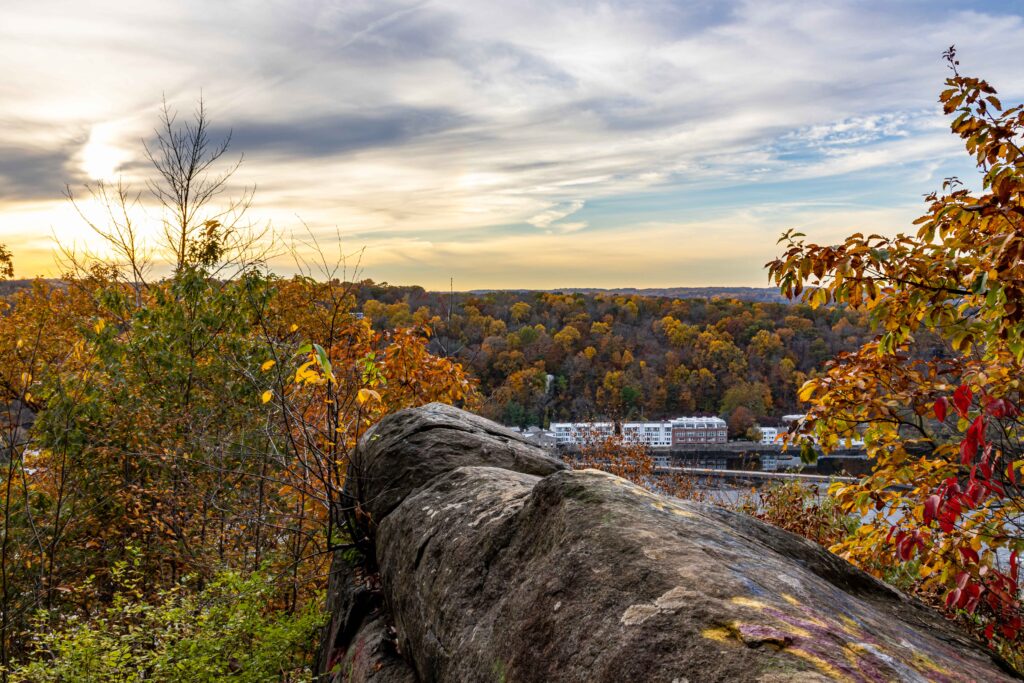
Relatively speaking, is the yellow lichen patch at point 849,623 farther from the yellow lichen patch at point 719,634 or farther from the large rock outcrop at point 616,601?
the yellow lichen patch at point 719,634

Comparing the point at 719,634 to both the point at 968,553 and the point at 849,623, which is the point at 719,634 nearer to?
the point at 849,623

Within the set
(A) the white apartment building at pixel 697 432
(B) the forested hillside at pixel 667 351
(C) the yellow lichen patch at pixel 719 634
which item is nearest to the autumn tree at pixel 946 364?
(C) the yellow lichen patch at pixel 719 634

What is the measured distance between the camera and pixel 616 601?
235 cm

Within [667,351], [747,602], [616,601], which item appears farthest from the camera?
[667,351]

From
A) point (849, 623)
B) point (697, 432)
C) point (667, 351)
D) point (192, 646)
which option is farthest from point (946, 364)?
point (667, 351)

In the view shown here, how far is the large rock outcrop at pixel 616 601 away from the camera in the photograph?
2.04m

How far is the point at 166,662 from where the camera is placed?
4664 mm

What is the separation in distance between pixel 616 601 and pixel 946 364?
5.15 m

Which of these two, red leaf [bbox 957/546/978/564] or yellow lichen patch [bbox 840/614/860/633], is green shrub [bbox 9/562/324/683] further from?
red leaf [bbox 957/546/978/564]

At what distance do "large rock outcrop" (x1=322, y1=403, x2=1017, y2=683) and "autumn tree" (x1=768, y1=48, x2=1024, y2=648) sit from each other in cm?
81

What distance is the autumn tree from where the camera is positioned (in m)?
3.91

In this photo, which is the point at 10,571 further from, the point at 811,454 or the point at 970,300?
the point at 970,300

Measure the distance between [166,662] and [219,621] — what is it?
4.28 feet

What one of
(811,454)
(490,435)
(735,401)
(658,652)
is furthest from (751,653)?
(735,401)
